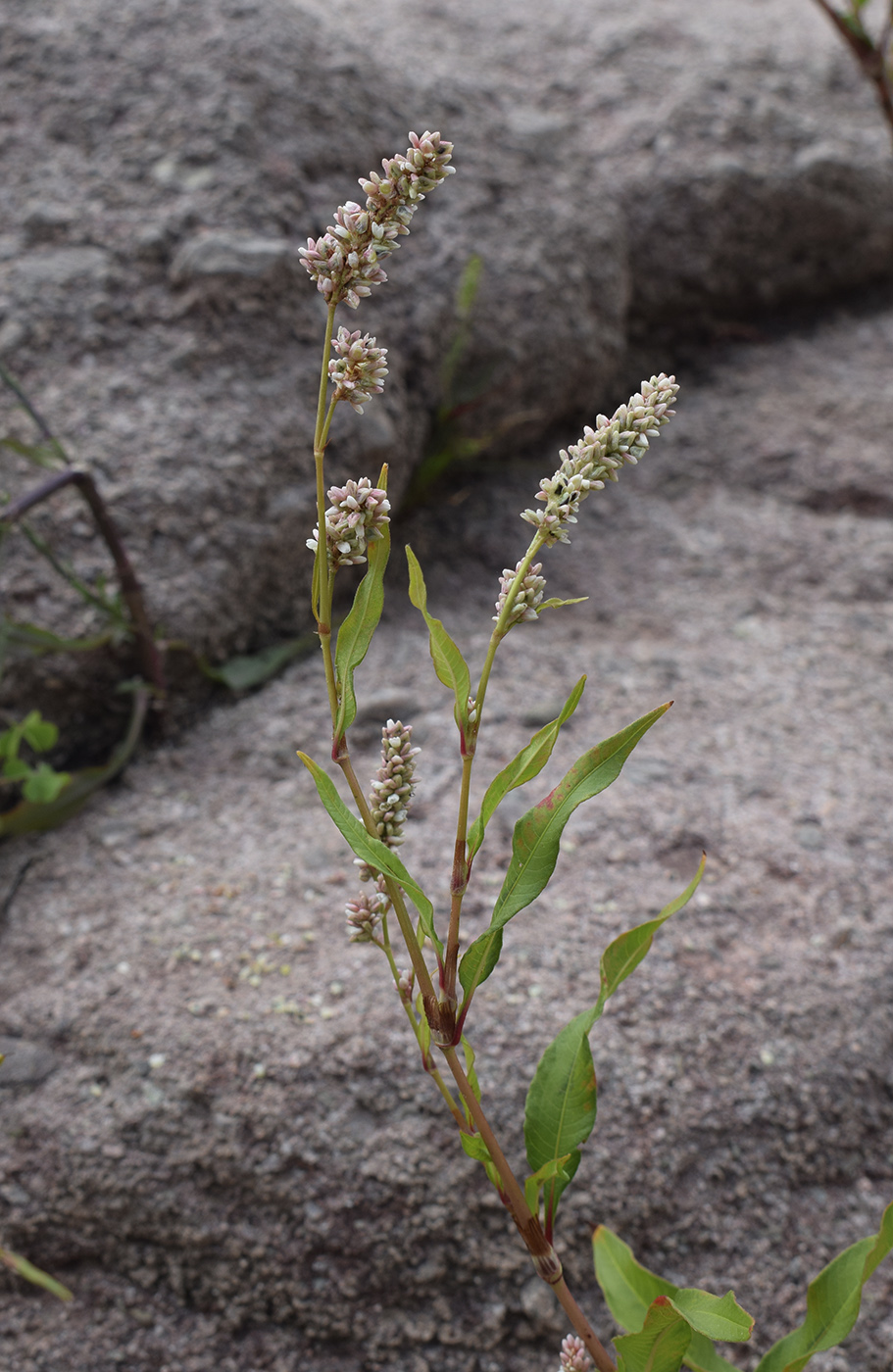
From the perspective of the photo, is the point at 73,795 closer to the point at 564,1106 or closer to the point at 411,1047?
the point at 411,1047

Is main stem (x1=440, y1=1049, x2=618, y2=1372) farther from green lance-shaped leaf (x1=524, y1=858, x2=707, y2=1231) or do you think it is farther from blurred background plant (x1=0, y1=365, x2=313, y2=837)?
blurred background plant (x1=0, y1=365, x2=313, y2=837)

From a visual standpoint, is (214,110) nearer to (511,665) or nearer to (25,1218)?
(511,665)

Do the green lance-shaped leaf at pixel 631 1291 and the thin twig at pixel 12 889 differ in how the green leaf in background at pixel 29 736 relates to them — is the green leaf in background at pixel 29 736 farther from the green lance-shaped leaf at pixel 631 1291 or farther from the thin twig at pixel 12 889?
the green lance-shaped leaf at pixel 631 1291

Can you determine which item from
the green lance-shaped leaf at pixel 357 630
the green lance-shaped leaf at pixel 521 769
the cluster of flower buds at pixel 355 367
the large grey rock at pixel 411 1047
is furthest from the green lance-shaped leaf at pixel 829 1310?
the cluster of flower buds at pixel 355 367

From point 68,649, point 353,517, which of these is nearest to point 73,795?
point 68,649

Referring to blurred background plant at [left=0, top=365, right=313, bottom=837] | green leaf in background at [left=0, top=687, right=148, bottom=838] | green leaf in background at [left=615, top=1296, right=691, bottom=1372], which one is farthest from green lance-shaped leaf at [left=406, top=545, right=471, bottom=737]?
green leaf in background at [left=0, top=687, right=148, bottom=838]

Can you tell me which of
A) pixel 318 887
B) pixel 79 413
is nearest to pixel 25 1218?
pixel 318 887
